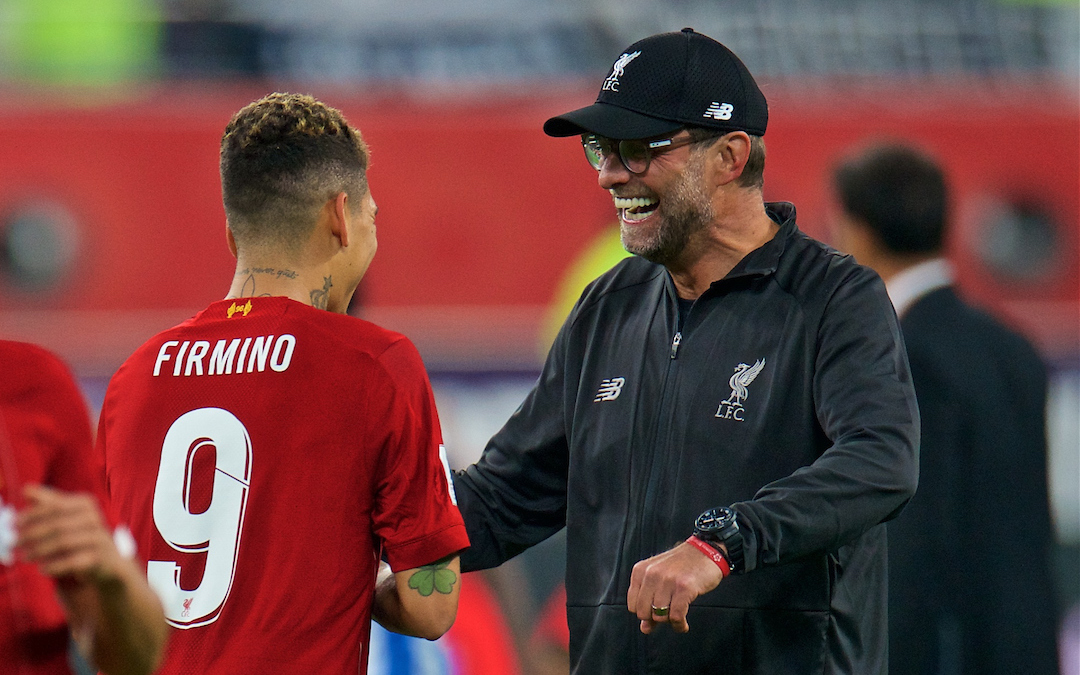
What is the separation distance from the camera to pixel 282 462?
224 centimetres

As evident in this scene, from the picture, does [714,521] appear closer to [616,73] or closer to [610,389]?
[610,389]

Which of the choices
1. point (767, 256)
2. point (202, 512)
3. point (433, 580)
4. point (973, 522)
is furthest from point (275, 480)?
point (973, 522)

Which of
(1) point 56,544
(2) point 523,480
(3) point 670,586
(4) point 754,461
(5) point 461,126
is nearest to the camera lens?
(1) point 56,544

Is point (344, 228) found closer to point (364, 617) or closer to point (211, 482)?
point (211, 482)

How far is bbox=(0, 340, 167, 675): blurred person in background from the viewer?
1708 millimetres

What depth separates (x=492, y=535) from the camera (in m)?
2.90

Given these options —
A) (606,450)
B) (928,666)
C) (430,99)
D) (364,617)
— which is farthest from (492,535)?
(430,99)

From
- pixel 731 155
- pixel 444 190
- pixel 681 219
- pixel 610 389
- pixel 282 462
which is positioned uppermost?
pixel 731 155

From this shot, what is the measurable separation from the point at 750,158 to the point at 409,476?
1040 millimetres

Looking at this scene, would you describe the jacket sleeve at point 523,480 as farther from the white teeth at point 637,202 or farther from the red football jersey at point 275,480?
the red football jersey at point 275,480

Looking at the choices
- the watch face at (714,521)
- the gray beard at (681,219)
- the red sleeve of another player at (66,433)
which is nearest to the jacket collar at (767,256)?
the gray beard at (681,219)

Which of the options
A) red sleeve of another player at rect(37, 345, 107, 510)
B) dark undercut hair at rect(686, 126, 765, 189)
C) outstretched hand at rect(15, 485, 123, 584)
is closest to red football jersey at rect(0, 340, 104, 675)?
red sleeve of another player at rect(37, 345, 107, 510)

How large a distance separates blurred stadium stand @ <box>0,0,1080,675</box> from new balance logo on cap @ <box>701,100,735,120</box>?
497cm

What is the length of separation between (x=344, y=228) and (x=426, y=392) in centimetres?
34
